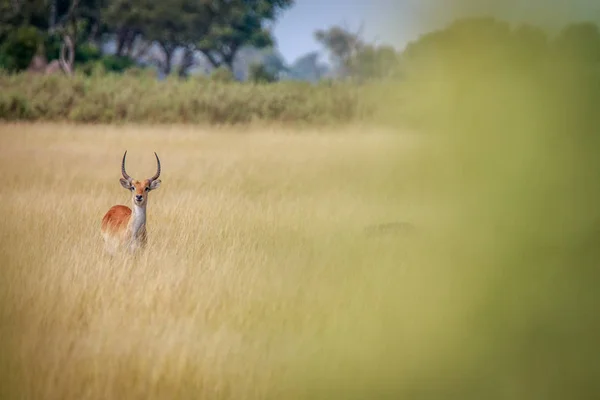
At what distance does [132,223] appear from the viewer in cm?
214

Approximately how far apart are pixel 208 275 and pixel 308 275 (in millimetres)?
813

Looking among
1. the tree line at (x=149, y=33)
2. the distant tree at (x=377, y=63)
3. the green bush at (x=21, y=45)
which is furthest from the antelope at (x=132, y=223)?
the green bush at (x=21, y=45)

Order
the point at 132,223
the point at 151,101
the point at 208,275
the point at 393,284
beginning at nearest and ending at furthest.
A: the point at 393,284 < the point at 208,275 < the point at 132,223 < the point at 151,101

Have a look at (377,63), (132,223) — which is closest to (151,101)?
(132,223)

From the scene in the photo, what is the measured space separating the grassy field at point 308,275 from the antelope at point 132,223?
0.21ft

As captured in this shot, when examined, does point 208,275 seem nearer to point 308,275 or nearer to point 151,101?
point 308,275

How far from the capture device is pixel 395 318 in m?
0.44

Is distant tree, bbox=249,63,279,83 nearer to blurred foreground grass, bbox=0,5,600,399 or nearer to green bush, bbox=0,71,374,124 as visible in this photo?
green bush, bbox=0,71,374,124

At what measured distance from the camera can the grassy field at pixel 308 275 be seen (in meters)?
0.40

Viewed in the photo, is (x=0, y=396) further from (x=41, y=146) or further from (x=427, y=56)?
(x=41, y=146)

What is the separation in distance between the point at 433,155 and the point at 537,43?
0.28 ft

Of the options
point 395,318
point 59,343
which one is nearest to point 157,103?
point 59,343

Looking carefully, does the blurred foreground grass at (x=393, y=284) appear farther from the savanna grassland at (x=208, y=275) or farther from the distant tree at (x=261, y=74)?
the distant tree at (x=261, y=74)

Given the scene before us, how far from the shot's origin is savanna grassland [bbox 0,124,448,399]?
52cm
